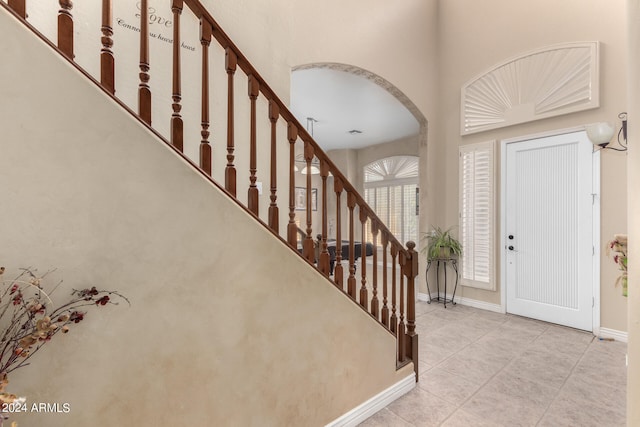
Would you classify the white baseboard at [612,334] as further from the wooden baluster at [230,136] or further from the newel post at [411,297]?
the wooden baluster at [230,136]

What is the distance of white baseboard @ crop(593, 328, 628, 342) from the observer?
3.20m

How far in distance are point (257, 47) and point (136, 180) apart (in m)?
2.21

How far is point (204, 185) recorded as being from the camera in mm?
1342

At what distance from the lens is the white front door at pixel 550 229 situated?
3.47m

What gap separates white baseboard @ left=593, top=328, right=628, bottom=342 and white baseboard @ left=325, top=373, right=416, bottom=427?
8.12 ft

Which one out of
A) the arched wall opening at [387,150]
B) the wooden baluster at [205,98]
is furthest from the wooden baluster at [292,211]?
the arched wall opening at [387,150]

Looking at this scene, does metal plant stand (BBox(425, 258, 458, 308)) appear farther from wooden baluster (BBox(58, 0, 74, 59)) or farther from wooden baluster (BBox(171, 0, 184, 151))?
wooden baluster (BBox(58, 0, 74, 59))

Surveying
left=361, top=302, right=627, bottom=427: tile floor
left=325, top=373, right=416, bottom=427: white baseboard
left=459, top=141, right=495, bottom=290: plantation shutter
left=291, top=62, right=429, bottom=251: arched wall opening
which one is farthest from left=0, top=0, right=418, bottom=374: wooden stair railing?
left=459, top=141, right=495, bottom=290: plantation shutter

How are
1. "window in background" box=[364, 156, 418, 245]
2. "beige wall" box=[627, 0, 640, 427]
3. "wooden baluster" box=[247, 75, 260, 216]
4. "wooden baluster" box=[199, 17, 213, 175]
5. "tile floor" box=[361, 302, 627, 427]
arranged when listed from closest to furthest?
"beige wall" box=[627, 0, 640, 427]
"wooden baluster" box=[199, 17, 213, 175]
"wooden baluster" box=[247, 75, 260, 216]
"tile floor" box=[361, 302, 627, 427]
"window in background" box=[364, 156, 418, 245]

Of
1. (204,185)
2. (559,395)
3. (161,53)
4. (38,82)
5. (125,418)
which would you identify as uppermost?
(161,53)

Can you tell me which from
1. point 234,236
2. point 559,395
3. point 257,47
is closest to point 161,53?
point 257,47

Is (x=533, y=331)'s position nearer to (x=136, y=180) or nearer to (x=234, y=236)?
(x=234, y=236)

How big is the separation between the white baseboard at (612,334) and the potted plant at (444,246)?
164 centimetres

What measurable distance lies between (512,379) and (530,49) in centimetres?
377
